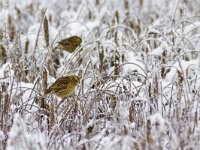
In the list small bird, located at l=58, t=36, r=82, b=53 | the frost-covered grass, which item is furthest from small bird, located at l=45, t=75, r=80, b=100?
small bird, located at l=58, t=36, r=82, b=53

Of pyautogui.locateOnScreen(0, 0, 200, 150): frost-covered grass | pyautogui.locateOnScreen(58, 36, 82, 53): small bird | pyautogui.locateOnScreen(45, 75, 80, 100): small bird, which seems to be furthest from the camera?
pyautogui.locateOnScreen(58, 36, 82, 53): small bird

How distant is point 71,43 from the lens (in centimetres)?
378

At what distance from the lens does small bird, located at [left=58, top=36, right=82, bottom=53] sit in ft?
12.3

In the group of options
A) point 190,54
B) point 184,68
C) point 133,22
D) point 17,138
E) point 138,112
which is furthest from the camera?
point 133,22

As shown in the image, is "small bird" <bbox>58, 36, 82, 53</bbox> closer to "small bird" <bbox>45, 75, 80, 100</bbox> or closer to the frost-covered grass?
the frost-covered grass

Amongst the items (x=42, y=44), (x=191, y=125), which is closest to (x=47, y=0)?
(x=42, y=44)

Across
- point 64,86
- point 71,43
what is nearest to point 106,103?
point 64,86

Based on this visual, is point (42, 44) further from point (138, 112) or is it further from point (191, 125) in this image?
point (191, 125)

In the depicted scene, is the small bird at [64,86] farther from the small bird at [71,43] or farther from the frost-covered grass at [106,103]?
the small bird at [71,43]

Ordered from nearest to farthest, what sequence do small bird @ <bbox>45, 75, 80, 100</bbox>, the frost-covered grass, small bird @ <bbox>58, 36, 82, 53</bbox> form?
the frost-covered grass, small bird @ <bbox>45, 75, 80, 100</bbox>, small bird @ <bbox>58, 36, 82, 53</bbox>

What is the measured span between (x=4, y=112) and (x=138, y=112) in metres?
0.72

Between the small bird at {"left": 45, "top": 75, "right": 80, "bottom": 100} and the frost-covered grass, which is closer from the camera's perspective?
the frost-covered grass

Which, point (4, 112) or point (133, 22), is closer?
point (4, 112)

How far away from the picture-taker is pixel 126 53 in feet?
11.8
